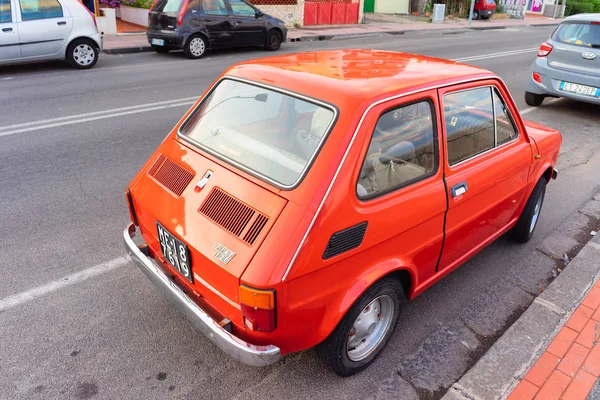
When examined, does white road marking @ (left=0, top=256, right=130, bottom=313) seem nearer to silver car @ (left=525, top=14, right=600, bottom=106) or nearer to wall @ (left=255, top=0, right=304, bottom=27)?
silver car @ (left=525, top=14, right=600, bottom=106)

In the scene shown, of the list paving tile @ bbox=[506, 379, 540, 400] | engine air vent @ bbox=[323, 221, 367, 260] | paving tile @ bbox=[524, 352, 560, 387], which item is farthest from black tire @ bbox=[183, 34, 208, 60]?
paving tile @ bbox=[506, 379, 540, 400]

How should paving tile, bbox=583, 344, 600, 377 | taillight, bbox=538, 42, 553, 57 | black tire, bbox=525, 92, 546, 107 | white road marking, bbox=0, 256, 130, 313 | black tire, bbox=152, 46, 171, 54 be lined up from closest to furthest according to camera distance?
1. paving tile, bbox=583, 344, 600, 377
2. white road marking, bbox=0, 256, 130, 313
3. taillight, bbox=538, 42, 553, 57
4. black tire, bbox=525, 92, 546, 107
5. black tire, bbox=152, 46, 171, 54

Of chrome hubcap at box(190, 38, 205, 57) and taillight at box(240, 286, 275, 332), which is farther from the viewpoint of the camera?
chrome hubcap at box(190, 38, 205, 57)

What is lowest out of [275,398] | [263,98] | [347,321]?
[275,398]

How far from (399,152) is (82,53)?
34.4ft

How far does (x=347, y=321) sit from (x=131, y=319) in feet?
5.34

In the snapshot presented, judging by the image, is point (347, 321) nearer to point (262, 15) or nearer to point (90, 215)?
point (90, 215)

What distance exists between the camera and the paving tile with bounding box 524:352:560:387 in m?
2.97

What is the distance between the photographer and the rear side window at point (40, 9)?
10172 mm

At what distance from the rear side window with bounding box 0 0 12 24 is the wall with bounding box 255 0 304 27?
11.6 m

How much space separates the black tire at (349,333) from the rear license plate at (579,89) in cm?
740

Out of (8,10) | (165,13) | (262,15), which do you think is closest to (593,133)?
(262,15)

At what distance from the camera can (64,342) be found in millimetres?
3186

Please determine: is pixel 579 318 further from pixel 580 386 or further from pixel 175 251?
pixel 175 251
